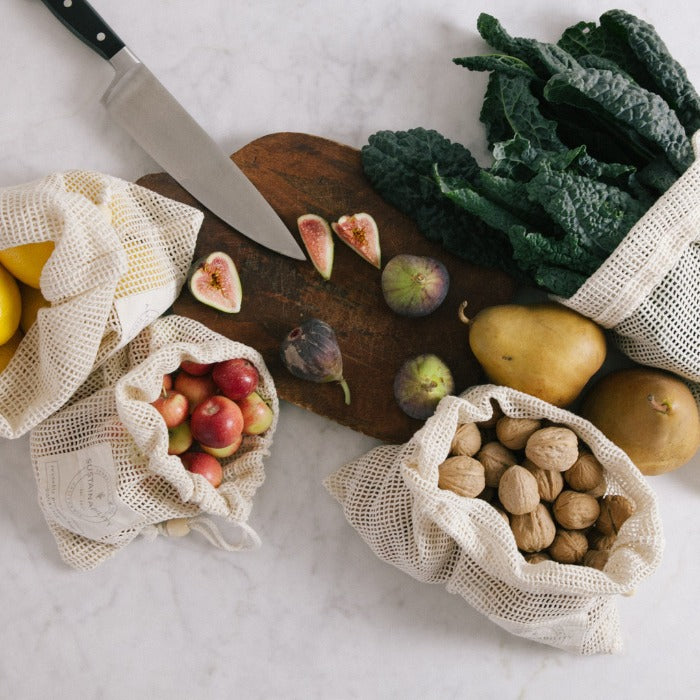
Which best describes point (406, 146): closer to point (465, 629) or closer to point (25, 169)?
point (25, 169)

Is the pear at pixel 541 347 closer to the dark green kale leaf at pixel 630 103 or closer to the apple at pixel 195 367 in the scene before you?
the dark green kale leaf at pixel 630 103

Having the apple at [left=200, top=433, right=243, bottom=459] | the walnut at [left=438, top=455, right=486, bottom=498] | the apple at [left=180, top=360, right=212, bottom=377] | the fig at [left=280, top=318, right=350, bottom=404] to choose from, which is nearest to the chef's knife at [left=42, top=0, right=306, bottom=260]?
the fig at [left=280, top=318, right=350, bottom=404]

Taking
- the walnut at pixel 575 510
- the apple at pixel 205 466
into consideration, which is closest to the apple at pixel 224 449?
the apple at pixel 205 466

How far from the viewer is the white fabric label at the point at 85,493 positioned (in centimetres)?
126

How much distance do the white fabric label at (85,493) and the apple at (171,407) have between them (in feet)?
0.38

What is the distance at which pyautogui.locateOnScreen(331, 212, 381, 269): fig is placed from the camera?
1.37m

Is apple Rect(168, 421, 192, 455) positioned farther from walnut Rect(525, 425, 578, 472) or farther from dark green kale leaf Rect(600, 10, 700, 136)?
dark green kale leaf Rect(600, 10, 700, 136)

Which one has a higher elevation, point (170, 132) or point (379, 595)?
point (170, 132)

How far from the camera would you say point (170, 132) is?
4.47 feet

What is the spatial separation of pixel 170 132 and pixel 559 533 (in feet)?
3.58

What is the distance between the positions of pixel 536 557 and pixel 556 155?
2.45 ft

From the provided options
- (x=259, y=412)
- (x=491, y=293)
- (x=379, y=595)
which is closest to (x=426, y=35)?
(x=491, y=293)

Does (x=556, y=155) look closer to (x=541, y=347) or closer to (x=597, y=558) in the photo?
(x=541, y=347)

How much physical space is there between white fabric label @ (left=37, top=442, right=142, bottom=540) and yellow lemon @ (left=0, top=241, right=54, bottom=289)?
0.35 meters
